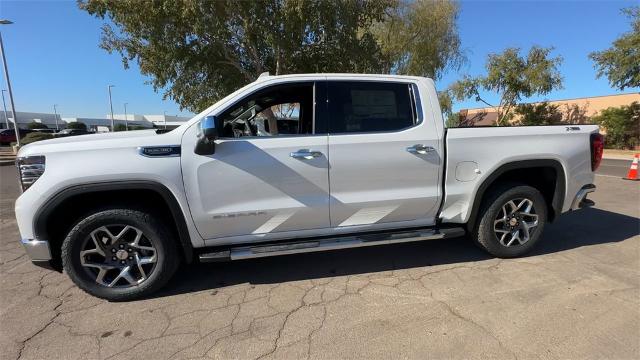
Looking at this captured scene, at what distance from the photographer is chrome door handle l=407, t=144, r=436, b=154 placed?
141 inches

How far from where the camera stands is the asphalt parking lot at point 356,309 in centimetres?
260

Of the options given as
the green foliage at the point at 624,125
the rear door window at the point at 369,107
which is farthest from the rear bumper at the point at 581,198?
the green foliage at the point at 624,125

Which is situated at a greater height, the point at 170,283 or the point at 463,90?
the point at 463,90

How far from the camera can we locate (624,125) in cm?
2359

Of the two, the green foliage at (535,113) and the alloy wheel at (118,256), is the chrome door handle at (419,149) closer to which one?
the alloy wheel at (118,256)

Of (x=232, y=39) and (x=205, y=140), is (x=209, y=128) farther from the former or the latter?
(x=232, y=39)

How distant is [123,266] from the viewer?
130 inches

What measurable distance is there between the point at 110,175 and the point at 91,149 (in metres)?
0.27

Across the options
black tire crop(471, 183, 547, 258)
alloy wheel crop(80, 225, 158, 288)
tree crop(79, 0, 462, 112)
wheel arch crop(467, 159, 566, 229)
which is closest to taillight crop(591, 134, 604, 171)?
wheel arch crop(467, 159, 566, 229)

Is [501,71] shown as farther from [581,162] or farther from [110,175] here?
[110,175]

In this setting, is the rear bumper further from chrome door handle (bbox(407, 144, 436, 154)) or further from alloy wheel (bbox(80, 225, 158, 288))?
alloy wheel (bbox(80, 225, 158, 288))

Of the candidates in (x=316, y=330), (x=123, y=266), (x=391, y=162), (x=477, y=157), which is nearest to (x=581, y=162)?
(x=477, y=157)

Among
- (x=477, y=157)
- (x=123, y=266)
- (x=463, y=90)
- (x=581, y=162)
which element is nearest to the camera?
(x=123, y=266)

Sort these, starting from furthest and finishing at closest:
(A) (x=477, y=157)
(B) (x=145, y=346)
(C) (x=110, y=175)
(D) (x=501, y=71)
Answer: (D) (x=501, y=71), (A) (x=477, y=157), (C) (x=110, y=175), (B) (x=145, y=346)
